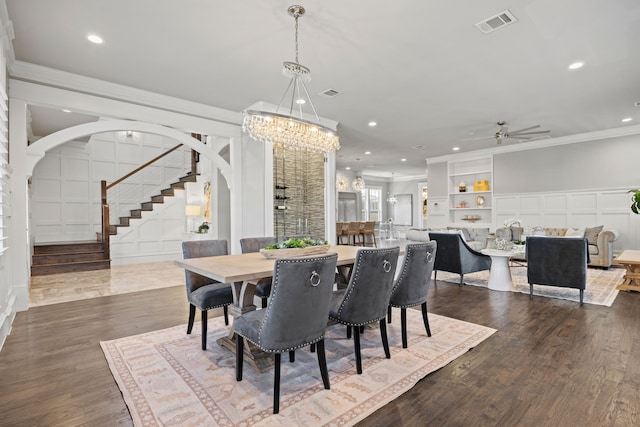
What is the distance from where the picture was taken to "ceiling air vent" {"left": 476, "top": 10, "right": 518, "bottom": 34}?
292 centimetres

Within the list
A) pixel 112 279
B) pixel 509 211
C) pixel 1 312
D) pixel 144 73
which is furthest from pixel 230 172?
pixel 509 211

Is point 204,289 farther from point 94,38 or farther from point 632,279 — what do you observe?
point 632,279

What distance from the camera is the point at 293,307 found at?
1894mm

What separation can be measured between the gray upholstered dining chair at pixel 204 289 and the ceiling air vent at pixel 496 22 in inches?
131

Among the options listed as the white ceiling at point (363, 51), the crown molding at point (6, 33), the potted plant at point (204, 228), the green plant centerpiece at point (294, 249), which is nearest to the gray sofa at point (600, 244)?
the white ceiling at point (363, 51)

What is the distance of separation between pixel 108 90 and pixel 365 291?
4309 mm

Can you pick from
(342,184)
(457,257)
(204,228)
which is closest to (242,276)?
(457,257)

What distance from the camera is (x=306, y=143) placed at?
363 centimetres

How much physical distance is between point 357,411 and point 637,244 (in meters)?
8.10

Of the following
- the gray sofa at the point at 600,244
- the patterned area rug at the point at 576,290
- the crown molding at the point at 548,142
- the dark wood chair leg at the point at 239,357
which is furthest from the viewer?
the crown molding at the point at 548,142

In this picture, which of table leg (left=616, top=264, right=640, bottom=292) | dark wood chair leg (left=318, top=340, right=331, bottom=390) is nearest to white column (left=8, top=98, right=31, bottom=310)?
dark wood chair leg (left=318, top=340, right=331, bottom=390)

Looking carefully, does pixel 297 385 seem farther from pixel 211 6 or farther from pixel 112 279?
pixel 112 279

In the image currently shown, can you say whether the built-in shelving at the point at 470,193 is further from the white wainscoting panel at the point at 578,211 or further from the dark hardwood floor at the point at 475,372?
the dark hardwood floor at the point at 475,372

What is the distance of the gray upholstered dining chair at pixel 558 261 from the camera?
13.4ft
